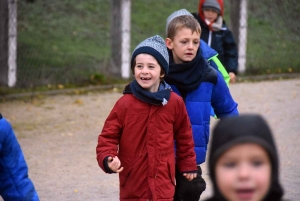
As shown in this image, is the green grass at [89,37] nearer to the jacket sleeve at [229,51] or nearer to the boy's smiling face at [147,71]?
the jacket sleeve at [229,51]

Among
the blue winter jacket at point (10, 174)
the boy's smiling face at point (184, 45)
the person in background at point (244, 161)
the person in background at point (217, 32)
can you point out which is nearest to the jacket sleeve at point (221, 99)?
the boy's smiling face at point (184, 45)

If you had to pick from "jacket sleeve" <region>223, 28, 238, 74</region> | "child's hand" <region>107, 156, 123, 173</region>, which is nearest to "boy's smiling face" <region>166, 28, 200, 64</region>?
"child's hand" <region>107, 156, 123, 173</region>

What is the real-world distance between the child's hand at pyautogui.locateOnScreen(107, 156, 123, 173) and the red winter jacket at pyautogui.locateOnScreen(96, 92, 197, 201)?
53mm

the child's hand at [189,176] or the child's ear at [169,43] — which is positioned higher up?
the child's ear at [169,43]

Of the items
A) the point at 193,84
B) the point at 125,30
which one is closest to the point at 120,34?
the point at 125,30

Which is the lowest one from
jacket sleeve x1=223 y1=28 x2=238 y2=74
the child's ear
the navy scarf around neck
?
jacket sleeve x1=223 y1=28 x2=238 y2=74

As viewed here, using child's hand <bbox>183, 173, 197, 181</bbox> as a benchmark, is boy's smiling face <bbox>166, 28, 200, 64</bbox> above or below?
above

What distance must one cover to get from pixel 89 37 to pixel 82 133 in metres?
4.32

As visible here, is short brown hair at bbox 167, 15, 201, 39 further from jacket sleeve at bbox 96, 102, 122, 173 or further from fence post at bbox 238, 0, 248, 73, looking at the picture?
fence post at bbox 238, 0, 248, 73

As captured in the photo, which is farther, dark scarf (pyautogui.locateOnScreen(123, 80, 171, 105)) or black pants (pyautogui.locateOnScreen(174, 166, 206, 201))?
black pants (pyautogui.locateOnScreen(174, 166, 206, 201))

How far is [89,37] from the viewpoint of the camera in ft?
40.3

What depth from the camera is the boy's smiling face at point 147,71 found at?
163 inches

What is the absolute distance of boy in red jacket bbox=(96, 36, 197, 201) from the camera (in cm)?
407

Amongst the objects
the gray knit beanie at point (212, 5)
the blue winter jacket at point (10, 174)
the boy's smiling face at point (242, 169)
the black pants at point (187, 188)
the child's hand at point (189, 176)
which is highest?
the gray knit beanie at point (212, 5)
